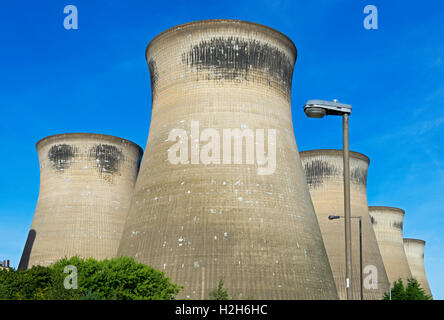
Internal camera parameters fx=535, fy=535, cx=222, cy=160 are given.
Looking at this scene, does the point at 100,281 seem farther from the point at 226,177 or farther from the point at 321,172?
the point at 321,172

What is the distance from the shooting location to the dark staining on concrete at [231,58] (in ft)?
60.7

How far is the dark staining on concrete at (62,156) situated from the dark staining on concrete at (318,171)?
41.8ft

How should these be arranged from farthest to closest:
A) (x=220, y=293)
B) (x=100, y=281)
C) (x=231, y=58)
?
1. (x=231, y=58)
2. (x=220, y=293)
3. (x=100, y=281)

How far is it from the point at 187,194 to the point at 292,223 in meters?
3.53

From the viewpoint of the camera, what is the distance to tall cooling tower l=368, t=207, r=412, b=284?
3684 centimetres

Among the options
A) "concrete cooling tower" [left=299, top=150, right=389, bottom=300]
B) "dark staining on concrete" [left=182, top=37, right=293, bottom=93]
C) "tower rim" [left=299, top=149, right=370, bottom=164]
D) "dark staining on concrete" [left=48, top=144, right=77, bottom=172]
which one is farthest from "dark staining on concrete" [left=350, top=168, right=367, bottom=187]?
"dark staining on concrete" [left=48, top=144, right=77, bottom=172]

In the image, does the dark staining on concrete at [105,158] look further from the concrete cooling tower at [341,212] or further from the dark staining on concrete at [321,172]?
the dark staining on concrete at [321,172]

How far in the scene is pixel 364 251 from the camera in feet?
90.9

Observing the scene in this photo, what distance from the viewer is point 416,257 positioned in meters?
47.9

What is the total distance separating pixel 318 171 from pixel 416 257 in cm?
2330

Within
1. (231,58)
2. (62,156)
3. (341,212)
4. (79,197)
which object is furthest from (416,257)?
(231,58)

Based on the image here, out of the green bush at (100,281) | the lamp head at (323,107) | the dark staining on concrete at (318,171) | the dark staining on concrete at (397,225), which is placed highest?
the dark staining on concrete at (397,225)

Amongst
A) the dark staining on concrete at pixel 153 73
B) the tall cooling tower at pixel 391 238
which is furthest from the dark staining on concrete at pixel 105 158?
the tall cooling tower at pixel 391 238

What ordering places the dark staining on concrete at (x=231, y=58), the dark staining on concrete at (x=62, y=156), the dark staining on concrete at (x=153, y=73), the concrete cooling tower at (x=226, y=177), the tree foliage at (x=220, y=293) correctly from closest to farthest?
the tree foliage at (x=220, y=293) → the concrete cooling tower at (x=226, y=177) → the dark staining on concrete at (x=231, y=58) → the dark staining on concrete at (x=153, y=73) → the dark staining on concrete at (x=62, y=156)
